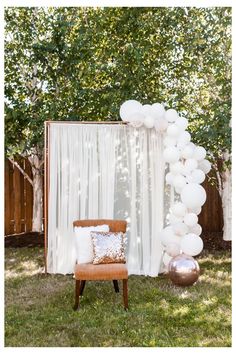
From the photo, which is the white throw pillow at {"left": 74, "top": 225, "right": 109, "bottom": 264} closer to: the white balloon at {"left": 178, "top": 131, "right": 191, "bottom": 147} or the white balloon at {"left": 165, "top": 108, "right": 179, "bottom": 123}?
the white balloon at {"left": 178, "top": 131, "right": 191, "bottom": 147}

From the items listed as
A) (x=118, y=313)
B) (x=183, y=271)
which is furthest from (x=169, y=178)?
(x=118, y=313)

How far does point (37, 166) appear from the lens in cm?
795

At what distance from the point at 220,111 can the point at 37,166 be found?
3088mm

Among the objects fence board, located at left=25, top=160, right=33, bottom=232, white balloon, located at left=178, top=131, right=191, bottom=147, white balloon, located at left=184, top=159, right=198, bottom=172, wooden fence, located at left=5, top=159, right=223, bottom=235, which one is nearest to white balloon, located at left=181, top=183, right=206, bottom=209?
white balloon, located at left=184, top=159, right=198, bottom=172

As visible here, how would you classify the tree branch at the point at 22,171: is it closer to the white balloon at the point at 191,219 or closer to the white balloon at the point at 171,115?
the white balloon at the point at 171,115

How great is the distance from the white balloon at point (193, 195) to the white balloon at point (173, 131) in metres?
0.59

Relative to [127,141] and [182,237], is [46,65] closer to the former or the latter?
[127,141]

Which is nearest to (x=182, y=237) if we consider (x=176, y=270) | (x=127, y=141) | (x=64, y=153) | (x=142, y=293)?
(x=176, y=270)

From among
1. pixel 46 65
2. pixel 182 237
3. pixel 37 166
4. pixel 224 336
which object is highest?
pixel 46 65

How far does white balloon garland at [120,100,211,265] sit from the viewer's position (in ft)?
17.7

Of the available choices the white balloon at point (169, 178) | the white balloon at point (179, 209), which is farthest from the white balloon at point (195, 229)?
the white balloon at point (169, 178)

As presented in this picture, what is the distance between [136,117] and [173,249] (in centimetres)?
155

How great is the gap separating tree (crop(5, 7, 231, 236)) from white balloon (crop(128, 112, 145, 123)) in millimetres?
763

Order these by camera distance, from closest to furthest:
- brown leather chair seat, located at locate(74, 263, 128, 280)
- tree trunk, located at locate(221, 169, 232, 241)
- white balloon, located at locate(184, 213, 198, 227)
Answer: brown leather chair seat, located at locate(74, 263, 128, 280), white balloon, located at locate(184, 213, 198, 227), tree trunk, located at locate(221, 169, 232, 241)
